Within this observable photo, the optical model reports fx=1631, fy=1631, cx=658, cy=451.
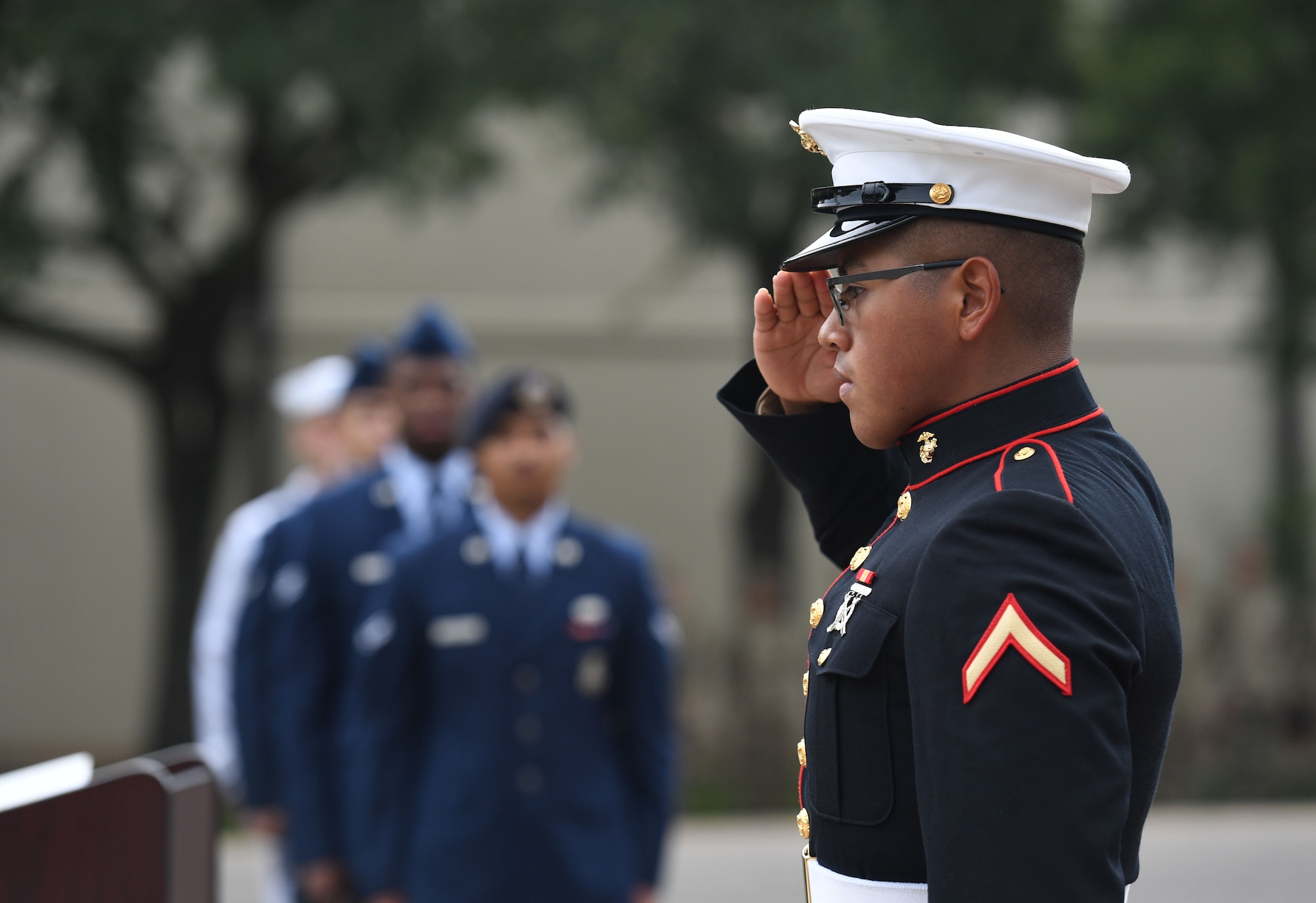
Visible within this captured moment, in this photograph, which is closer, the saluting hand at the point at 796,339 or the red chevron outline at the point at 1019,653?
the red chevron outline at the point at 1019,653

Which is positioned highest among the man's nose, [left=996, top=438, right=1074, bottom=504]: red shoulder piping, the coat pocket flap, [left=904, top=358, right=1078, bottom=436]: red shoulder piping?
the man's nose

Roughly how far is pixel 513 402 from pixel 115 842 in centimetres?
231

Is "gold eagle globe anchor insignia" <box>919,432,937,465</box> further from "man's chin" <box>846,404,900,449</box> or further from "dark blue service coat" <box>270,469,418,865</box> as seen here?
"dark blue service coat" <box>270,469,418,865</box>

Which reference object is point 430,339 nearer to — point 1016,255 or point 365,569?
point 365,569

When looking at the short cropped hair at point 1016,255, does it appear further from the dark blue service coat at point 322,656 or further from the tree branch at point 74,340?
the tree branch at point 74,340

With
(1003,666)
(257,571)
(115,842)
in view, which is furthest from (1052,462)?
(257,571)

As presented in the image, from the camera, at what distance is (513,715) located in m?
4.21

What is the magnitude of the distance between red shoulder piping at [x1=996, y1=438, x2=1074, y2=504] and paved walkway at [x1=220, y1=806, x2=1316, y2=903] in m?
5.50

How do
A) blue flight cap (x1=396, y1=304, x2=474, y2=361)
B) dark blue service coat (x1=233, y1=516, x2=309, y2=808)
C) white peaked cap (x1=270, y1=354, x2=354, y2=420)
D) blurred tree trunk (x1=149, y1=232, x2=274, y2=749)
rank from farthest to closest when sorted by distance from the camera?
blurred tree trunk (x1=149, y1=232, x2=274, y2=749)
white peaked cap (x1=270, y1=354, x2=354, y2=420)
blue flight cap (x1=396, y1=304, x2=474, y2=361)
dark blue service coat (x1=233, y1=516, x2=309, y2=808)

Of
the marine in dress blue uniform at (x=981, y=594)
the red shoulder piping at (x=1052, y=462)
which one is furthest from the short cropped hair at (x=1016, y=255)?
the red shoulder piping at (x=1052, y=462)

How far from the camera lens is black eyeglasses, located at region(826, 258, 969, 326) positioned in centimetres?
177

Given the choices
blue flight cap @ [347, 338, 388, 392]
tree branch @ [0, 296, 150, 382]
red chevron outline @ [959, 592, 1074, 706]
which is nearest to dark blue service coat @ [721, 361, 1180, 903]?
red chevron outline @ [959, 592, 1074, 706]

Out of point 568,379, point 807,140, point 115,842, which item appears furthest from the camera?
point 568,379

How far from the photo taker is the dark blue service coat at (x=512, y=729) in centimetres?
414
